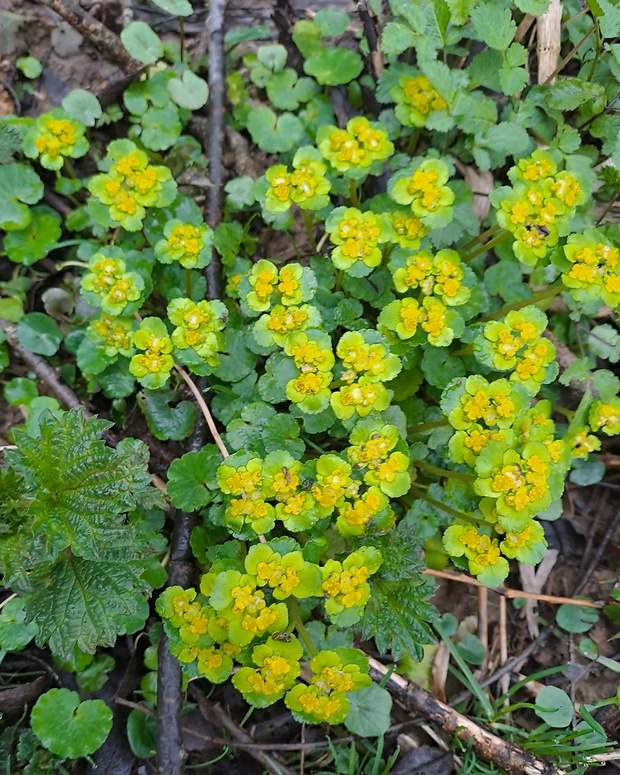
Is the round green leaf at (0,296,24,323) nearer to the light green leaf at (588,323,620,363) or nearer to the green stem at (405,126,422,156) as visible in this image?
the green stem at (405,126,422,156)

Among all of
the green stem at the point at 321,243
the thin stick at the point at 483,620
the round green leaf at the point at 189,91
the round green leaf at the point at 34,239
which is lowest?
the thin stick at the point at 483,620

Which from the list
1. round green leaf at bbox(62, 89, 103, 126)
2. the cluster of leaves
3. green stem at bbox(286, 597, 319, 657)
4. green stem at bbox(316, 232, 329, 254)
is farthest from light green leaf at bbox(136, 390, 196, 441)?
round green leaf at bbox(62, 89, 103, 126)

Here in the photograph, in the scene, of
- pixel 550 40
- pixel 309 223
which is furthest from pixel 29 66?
pixel 550 40

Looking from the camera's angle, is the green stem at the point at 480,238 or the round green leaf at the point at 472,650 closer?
the green stem at the point at 480,238

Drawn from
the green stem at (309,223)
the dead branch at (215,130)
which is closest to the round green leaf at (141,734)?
the dead branch at (215,130)

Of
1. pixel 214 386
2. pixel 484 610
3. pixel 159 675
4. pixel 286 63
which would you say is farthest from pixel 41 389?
pixel 484 610

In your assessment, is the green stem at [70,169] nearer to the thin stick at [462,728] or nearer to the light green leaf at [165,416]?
the light green leaf at [165,416]
